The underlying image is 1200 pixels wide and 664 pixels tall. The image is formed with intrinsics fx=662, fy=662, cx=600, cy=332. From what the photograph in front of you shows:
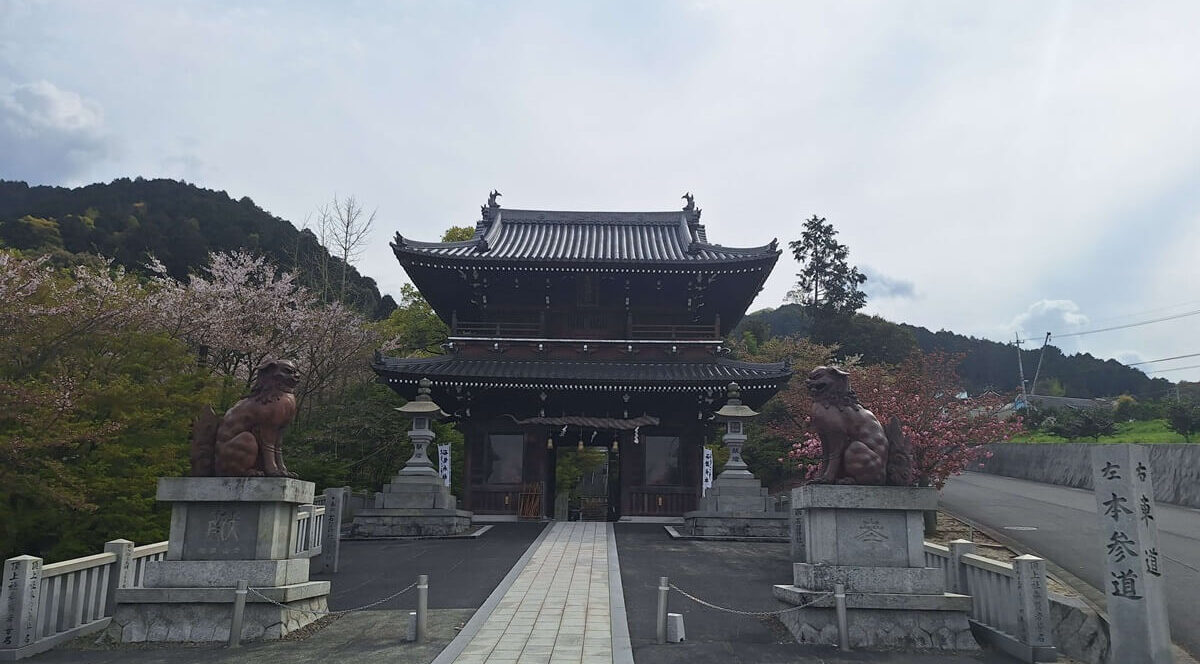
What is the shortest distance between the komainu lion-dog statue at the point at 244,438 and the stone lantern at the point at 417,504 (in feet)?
30.4

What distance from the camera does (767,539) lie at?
17781 millimetres

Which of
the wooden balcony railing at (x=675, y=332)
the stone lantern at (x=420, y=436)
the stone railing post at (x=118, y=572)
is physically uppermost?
the wooden balcony railing at (x=675, y=332)

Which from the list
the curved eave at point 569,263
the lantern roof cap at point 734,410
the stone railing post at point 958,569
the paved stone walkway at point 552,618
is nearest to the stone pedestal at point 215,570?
the paved stone walkway at point 552,618

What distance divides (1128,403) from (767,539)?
35.7 m

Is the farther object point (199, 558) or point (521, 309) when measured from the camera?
point (521, 309)

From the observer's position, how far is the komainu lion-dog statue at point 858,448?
8930 mm

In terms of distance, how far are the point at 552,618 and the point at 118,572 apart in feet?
19.5

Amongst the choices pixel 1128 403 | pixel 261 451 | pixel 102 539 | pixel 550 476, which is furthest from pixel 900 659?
pixel 1128 403

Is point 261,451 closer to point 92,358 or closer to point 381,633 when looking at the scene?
point 381,633

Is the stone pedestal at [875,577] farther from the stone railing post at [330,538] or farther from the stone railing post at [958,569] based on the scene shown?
the stone railing post at [330,538]

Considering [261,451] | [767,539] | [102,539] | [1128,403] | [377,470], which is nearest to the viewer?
[261,451]

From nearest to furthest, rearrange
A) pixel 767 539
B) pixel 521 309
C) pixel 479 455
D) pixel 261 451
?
pixel 261 451 → pixel 767 539 → pixel 479 455 → pixel 521 309

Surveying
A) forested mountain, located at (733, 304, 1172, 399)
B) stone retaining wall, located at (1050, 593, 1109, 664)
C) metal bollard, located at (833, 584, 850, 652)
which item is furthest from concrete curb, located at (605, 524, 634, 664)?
forested mountain, located at (733, 304, 1172, 399)

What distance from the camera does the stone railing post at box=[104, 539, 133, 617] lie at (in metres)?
8.95
